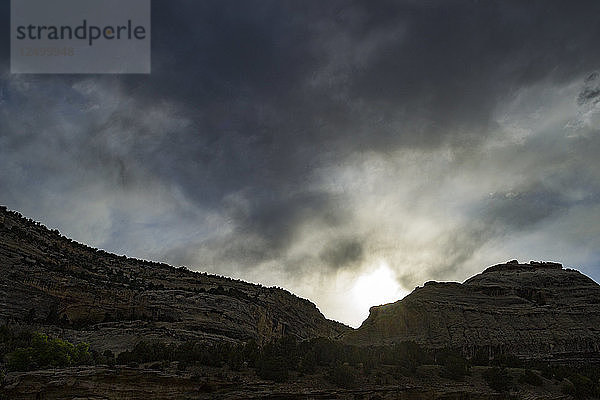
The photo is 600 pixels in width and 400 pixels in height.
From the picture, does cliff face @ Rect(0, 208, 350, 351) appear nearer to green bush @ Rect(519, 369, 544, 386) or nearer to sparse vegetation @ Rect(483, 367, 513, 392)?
sparse vegetation @ Rect(483, 367, 513, 392)

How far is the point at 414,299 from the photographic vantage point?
52625 millimetres

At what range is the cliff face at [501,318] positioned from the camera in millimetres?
→ 45125

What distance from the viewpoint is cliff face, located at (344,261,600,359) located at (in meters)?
45.1

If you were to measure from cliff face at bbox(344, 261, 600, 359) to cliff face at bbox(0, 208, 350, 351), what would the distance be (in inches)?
729

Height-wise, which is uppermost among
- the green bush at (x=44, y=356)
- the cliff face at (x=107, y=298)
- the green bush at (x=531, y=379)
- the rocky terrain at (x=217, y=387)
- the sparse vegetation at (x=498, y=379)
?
the cliff face at (x=107, y=298)

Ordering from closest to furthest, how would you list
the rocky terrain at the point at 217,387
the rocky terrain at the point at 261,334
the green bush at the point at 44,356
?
the rocky terrain at the point at 217,387, the rocky terrain at the point at 261,334, the green bush at the point at 44,356

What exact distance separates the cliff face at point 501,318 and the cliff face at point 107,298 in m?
18.5

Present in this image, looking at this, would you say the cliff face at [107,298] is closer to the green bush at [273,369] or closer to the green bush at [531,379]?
the green bush at [273,369]

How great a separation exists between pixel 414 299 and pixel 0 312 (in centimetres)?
4377

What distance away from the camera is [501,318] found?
161ft

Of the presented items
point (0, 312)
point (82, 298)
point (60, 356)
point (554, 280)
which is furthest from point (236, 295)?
point (554, 280)

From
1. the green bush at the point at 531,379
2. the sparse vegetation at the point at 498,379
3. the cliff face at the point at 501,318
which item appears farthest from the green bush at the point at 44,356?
the cliff face at the point at 501,318

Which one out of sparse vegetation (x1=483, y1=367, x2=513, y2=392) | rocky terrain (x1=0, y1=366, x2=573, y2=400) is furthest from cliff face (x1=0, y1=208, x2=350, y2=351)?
sparse vegetation (x1=483, y1=367, x2=513, y2=392)

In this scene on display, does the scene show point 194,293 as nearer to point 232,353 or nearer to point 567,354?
point 232,353
